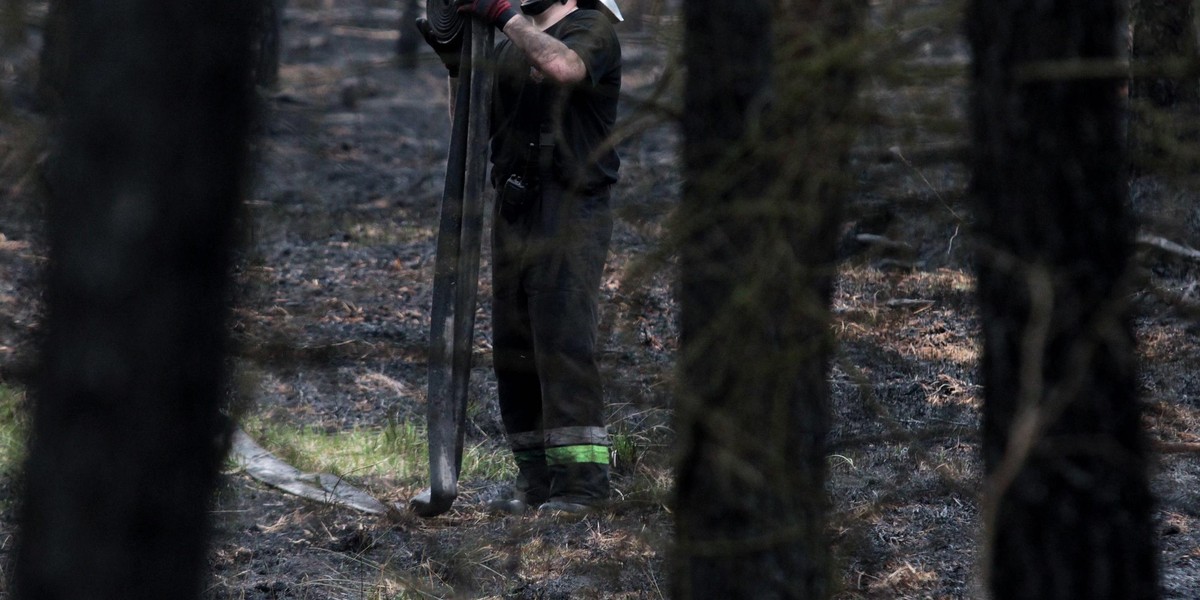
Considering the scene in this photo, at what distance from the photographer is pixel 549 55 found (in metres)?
4.86

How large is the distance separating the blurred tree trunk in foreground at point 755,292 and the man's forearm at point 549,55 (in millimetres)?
1487

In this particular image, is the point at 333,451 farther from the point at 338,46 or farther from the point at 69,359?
the point at 338,46

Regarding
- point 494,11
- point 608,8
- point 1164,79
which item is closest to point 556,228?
point 494,11

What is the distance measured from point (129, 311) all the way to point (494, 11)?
2785mm

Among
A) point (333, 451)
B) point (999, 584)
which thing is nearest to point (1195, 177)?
point (999, 584)

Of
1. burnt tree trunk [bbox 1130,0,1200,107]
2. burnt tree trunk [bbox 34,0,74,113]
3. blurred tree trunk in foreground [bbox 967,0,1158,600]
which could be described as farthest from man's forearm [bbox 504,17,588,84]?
blurred tree trunk in foreground [bbox 967,0,1158,600]

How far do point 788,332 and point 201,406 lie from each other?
1.46 metres

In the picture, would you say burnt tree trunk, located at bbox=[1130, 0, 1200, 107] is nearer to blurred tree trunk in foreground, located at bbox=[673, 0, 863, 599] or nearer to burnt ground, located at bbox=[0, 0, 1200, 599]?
burnt ground, located at bbox=[0, 0, 1200, 599]

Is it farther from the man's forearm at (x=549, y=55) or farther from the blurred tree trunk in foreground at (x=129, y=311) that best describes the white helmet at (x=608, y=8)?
the blurred tree trunk in foreground at (x=129, y=311)

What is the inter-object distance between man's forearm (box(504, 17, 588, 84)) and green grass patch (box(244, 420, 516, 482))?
2.11 m

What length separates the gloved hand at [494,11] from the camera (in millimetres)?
4965

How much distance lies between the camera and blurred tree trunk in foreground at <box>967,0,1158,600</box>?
264 centimetres

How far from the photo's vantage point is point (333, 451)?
648 centimetres

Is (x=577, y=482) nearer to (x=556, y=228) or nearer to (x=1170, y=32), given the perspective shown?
(x=556, y=228)
